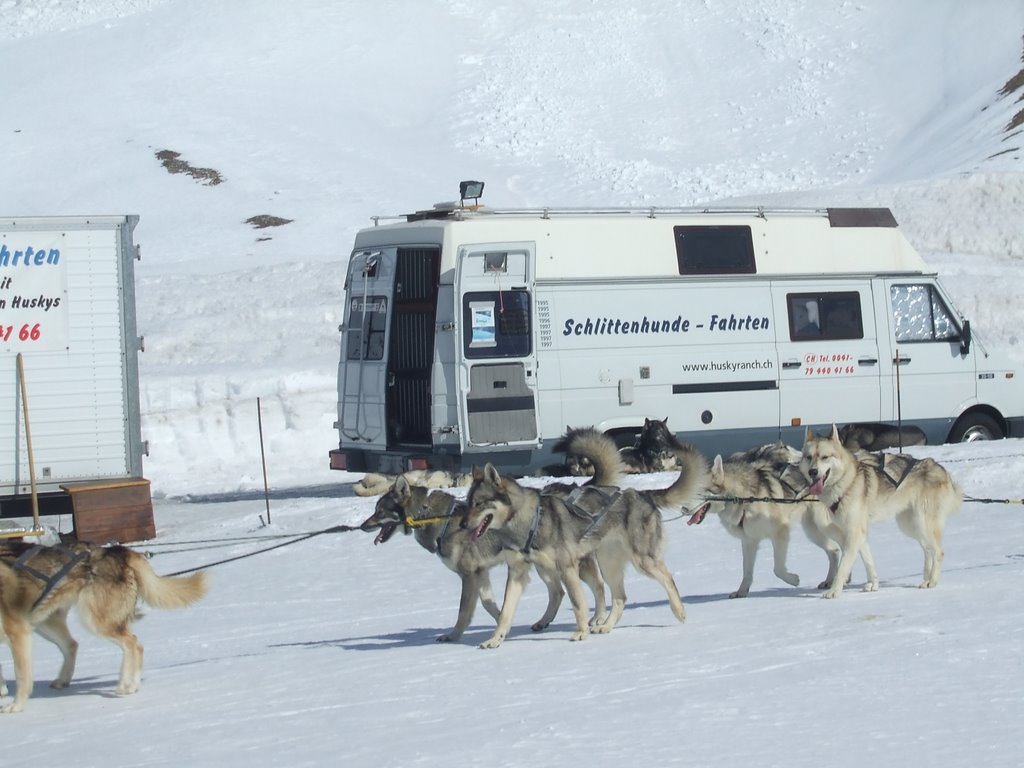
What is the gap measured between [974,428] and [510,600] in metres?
10.1

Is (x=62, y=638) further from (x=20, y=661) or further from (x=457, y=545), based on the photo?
(x=457, y=545)

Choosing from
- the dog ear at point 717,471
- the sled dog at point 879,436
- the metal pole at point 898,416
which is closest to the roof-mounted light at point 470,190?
the sled dog at point 879,436

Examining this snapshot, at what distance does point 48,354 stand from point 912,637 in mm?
9046

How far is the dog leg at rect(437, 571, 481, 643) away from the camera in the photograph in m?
9.16

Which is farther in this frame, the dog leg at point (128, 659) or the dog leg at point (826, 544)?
the dog leg at point (826, 544)

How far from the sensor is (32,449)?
14016 mm

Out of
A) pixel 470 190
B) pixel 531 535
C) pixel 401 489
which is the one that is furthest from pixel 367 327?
pixel 531 535

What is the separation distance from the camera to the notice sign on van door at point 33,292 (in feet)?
46.3

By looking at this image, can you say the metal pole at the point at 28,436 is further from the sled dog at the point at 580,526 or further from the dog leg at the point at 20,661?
the sled dog at the point at 580,526

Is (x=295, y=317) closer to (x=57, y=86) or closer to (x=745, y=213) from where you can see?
(x=745, y=213)

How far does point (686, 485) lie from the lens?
947 cm

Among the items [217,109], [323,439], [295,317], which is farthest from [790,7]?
[323,439]

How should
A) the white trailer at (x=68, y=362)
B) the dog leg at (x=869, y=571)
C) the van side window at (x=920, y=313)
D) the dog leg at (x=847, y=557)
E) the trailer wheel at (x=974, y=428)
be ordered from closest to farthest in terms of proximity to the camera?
the dog leg at (x=847, y=557) < the dog leg at (x=869, y=571) < the white trailer at (x=68, y=362) < the van side window at (x=920, y=313) < the trailer wheel at (x=974, y=428)

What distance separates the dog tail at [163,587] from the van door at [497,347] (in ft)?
22.2
